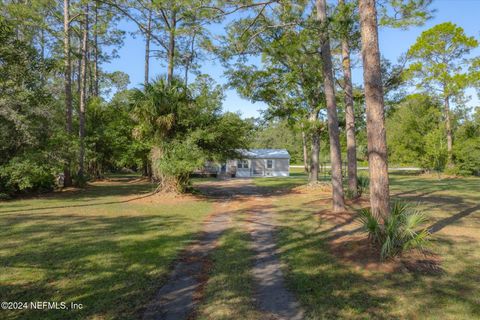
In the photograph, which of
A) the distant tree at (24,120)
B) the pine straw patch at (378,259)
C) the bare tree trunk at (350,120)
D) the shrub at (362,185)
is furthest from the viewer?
the shrub at (362,185)

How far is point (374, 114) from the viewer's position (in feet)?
18.9

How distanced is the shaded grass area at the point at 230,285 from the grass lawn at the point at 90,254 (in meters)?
0.81

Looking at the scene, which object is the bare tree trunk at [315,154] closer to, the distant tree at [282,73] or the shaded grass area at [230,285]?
the distant tree at [282,73]

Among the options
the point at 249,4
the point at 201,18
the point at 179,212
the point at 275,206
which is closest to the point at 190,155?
the point at 179,212

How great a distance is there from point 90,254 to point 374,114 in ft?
20.1

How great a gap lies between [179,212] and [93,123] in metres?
17.2

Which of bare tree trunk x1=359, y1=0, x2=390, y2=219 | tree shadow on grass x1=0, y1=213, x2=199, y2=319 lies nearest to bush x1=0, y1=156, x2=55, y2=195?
tree shadow on grass x1=0, y1=213, x2=199, y2=319

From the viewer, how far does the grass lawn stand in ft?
12.7

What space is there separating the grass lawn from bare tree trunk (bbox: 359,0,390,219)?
4.19 meters

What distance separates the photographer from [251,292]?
4.15 m

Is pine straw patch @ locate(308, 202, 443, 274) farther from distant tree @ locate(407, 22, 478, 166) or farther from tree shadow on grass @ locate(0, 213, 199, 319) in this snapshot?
distant tree @ locate(407, 22, 478, 166)

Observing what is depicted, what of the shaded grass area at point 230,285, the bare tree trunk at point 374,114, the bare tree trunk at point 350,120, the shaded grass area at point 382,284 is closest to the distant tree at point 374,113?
the bare tree trunk at point 374,114

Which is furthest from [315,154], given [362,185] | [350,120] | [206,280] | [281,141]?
[281,141]

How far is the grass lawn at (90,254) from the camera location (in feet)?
12.7
